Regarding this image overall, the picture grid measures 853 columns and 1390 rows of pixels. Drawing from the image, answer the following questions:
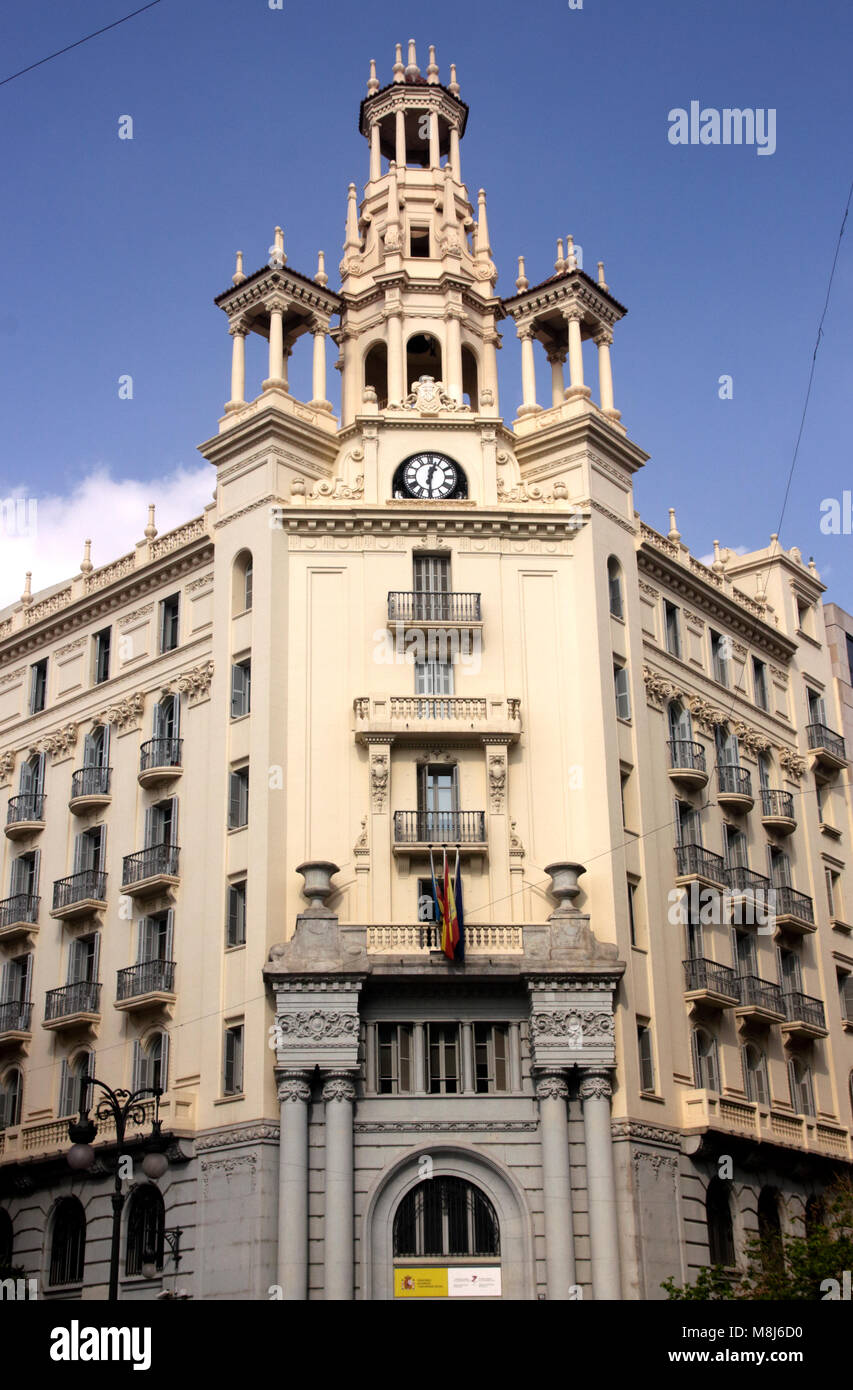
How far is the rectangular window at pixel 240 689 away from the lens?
45.2 metres

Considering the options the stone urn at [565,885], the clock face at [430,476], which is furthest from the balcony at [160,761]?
the stone urn at [565,885]

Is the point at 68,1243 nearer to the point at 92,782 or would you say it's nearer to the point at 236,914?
the point at 236,914

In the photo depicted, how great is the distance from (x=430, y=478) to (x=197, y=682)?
30.5 feet

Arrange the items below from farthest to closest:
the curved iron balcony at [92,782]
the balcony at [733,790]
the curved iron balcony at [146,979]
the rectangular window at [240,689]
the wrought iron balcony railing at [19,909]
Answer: the wrought iron balcony railing at [19,909] → the balcony at [733,790] → the curved iron balcony at [92,782] → the rectangular window at [240,689] → the curved iron balcony at [146,979]

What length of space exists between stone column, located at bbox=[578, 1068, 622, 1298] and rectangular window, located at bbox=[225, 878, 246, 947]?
9.84 m

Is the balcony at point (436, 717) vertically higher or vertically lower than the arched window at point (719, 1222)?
higher

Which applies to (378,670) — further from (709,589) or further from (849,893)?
(849,893)

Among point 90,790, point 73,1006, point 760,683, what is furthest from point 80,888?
point 760,683

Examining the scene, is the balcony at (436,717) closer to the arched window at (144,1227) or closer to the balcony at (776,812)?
the balcony at (776,812)

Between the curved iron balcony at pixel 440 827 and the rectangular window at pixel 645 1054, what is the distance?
6.62 meters

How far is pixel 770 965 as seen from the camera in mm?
50094

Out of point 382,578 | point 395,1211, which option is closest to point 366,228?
point 382,578

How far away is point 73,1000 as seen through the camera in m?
46.8
